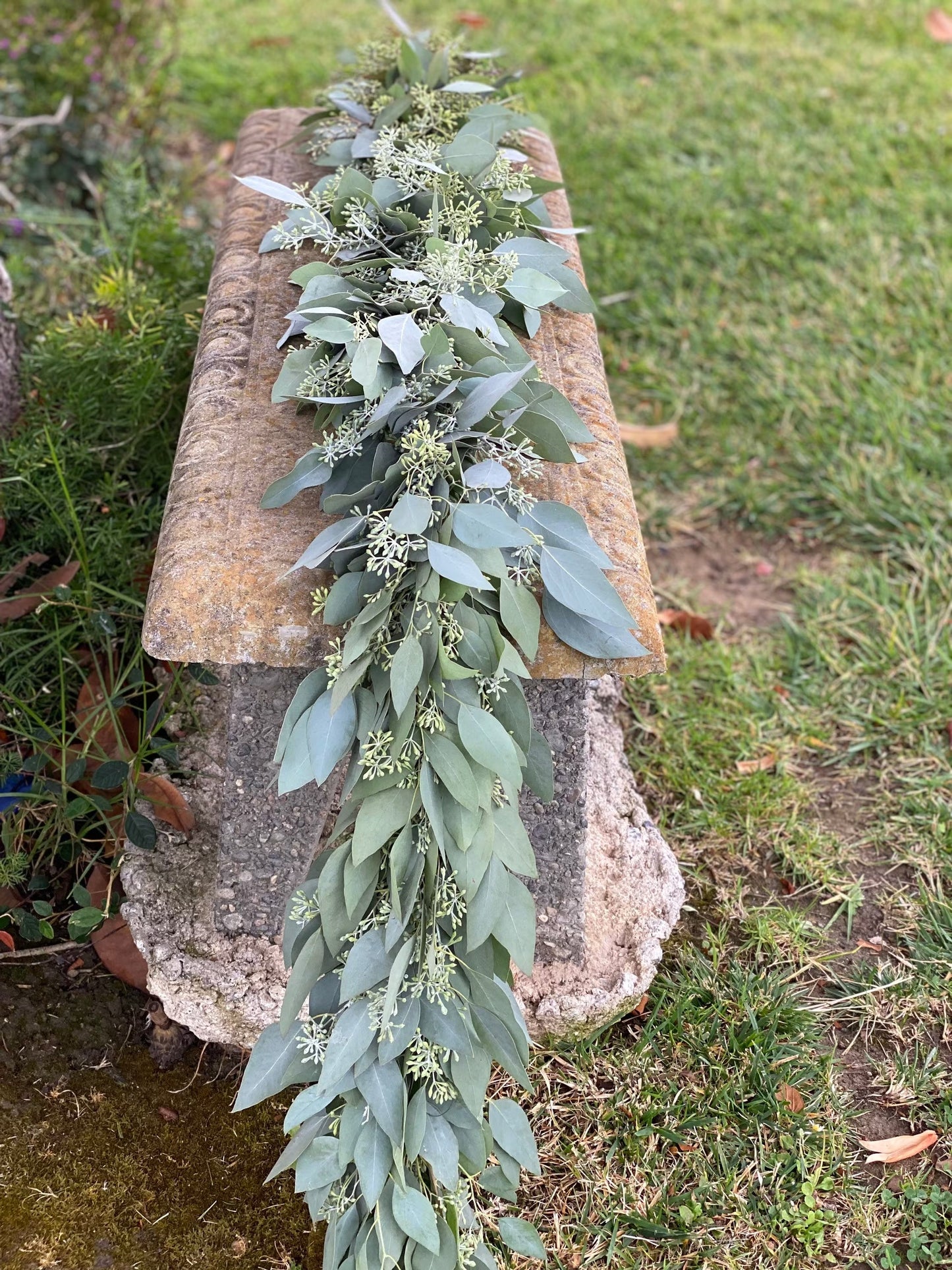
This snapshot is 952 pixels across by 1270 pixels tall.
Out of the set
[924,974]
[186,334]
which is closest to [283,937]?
[924,974]

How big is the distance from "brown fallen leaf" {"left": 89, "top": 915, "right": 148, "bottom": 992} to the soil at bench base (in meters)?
0.03

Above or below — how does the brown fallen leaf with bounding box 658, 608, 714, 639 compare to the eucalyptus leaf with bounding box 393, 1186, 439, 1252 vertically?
below

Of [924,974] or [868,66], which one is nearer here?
[924,974]

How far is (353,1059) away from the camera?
1.29 m

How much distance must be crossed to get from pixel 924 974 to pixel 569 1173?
685 millimetres

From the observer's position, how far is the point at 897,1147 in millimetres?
1612

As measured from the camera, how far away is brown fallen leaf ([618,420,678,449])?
3.02 metres

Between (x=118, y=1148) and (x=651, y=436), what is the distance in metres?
2.15

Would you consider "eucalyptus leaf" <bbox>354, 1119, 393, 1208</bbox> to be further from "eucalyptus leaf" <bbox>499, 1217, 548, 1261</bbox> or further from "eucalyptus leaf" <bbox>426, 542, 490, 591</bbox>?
"eucalyptus leaf" <bbox>426, 542, 490, 591</bbox>

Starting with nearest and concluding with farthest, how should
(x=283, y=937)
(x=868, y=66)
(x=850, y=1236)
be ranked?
(x=283, y=937) → (x=850, y=1236) → (x=868, y=66)

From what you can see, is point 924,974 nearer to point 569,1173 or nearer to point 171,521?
point 569,1173

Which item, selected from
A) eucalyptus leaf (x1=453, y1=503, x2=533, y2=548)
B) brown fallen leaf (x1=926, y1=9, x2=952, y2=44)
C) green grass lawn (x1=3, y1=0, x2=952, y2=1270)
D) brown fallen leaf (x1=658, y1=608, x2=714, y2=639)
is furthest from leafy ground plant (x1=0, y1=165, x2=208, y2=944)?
brown fallen leaf (x1=926, y1=9, x2=952, y2=44)

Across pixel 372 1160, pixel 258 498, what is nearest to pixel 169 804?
pixel 258 498

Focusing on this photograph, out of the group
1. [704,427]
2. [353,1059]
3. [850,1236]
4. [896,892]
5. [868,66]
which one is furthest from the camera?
[868,66]
